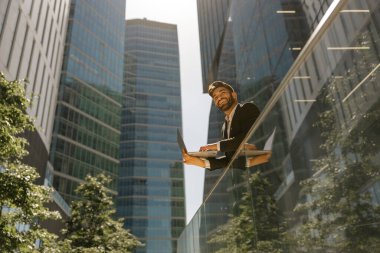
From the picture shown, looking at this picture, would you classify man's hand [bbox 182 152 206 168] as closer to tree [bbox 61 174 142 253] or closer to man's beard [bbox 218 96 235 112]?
man's beard [bbox 218 96 235 112]

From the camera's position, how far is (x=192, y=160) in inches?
172

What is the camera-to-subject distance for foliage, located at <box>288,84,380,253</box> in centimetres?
205

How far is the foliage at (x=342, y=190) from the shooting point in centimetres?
205

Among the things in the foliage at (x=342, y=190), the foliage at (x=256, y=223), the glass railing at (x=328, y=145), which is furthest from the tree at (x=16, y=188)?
the foliage at (x=342, y=190)

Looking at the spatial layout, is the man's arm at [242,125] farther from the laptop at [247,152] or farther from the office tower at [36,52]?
the office tower at [36,52]

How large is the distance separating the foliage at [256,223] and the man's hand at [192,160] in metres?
0.72

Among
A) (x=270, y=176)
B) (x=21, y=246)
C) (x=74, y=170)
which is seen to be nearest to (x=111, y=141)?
(x=74, y=170)

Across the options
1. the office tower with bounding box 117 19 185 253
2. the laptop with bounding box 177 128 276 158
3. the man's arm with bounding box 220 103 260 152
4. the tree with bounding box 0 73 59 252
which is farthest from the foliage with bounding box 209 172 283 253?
the office tower with bounding box 117 19 185 253

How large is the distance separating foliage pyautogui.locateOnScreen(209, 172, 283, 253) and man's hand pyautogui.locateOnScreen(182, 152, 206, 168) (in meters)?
0.72

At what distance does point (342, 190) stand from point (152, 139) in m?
102

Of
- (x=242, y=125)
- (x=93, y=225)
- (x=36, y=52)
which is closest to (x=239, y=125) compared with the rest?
(x=242, y=125)

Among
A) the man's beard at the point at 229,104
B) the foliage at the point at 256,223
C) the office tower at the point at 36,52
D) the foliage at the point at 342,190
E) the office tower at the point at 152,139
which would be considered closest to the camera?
the foliage at the point at 342,190

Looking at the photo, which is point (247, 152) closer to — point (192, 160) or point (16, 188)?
point (192, 160)

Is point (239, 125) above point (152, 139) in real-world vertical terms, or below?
below
